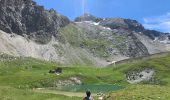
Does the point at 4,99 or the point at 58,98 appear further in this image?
the point at 58,98

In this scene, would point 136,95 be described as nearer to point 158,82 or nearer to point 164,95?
point 164,95

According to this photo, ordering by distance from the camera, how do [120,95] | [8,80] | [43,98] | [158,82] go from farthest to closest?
1. [158,82]
2. [8,80]
3. [43,98]
4. [120,95]

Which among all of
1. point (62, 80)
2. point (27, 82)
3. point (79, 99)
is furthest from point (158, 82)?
Result: point (79, 99)

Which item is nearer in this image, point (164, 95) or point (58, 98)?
point (164, 95)

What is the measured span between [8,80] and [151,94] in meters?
126

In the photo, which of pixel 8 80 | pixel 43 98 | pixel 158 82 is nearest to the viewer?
pixel 43 98

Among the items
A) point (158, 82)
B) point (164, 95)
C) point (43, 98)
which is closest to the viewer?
point (164, 95)

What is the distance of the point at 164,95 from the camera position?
53.8 metres

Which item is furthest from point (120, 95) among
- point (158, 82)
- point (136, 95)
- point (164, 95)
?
point (158, 82)

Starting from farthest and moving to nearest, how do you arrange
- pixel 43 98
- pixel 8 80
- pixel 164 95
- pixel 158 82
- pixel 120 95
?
pixel 158 82, pixel 8 80, pixel 43 98, pixel 120 95, pixel 164 95

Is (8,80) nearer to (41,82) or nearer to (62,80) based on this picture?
(41,82)

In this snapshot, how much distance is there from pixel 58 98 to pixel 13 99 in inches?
301

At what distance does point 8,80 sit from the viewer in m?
174

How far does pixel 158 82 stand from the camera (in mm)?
191125
